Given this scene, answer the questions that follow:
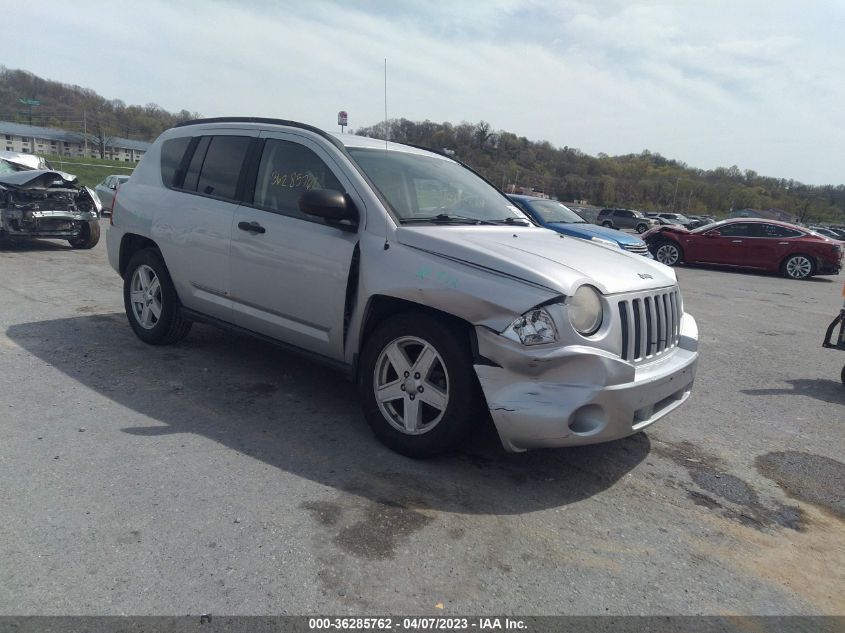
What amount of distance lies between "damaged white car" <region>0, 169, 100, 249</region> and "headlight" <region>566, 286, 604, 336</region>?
433 inches

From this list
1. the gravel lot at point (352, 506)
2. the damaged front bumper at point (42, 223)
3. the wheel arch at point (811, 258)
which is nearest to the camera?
the gravel lot at point (352, 506)

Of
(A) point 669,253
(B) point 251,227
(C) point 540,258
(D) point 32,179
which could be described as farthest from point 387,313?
(A) point 669,253

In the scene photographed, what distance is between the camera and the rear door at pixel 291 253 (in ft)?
12.9

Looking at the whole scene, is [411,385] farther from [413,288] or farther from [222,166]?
[222,166]

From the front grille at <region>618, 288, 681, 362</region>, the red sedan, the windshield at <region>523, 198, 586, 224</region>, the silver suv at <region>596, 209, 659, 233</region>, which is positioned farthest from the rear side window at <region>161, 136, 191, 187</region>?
the silver suv at <region>596, 209, 659, 233</region>

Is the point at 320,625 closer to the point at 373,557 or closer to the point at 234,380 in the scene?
the point at 373,557

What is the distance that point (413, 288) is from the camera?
3.50 metres

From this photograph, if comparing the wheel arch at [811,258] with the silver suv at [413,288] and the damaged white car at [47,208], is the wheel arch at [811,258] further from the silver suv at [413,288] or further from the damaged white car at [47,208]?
the damaged white car at [47,208]

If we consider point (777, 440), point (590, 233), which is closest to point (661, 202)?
point (590, 233)

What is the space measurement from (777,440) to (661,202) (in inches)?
3876

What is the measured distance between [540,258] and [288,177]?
191 centimetres

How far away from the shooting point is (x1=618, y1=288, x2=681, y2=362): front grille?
3344mm

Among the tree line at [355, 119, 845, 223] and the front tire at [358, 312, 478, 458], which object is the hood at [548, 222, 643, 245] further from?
the tree line at [355, 119, 845, 223]

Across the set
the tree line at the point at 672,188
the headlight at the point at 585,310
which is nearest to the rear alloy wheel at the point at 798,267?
the headlight at the point at 585,310
